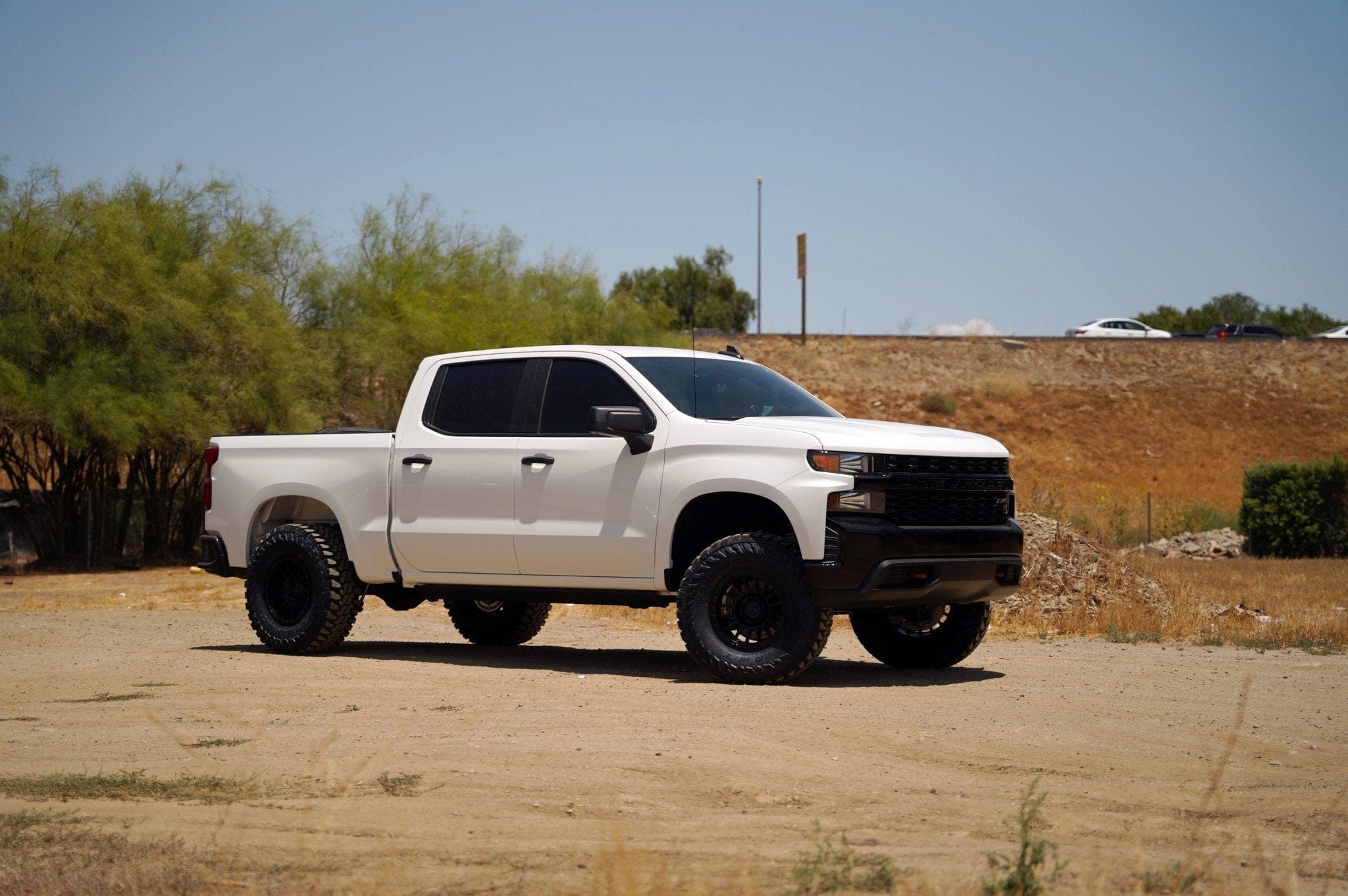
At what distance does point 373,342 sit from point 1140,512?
23.5 meters

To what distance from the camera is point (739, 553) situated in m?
9.77

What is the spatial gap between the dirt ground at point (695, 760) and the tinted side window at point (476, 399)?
5.91 feet

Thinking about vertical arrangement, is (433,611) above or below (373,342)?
below

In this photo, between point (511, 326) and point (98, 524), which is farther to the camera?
point (511, 326)

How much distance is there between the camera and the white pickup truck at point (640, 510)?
9.67 meters

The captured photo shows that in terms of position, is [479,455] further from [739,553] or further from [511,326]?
[511,326]

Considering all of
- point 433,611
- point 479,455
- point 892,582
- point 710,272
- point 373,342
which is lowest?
point 433,611

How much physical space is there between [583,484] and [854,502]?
2071 millimetres

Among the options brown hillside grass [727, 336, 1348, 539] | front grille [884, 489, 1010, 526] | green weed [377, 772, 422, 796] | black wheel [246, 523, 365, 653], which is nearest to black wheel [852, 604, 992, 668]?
front grille [884, 489, 1010, 526]

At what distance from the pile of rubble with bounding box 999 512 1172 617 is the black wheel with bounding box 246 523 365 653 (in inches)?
293

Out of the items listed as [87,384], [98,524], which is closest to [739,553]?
[87,384]

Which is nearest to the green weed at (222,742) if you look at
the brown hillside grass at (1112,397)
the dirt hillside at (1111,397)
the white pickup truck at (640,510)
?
the white pickup truck at (640,510)

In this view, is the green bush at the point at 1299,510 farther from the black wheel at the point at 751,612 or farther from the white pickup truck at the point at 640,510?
the black wheel at the point at 751,612

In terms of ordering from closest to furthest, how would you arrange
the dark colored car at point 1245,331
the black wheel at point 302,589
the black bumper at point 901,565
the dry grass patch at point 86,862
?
the dry grass patch at point 86,862, the black bumper at point 901,565, the black wheel at point 302,589, the dark colored car at point 1245,331
